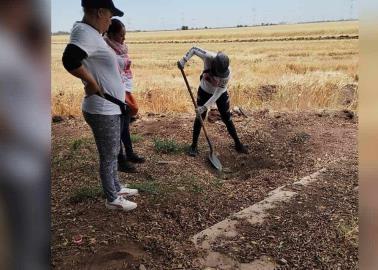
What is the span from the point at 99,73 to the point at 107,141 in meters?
0.47

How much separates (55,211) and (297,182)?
219 cm

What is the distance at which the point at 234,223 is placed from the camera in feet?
11.1

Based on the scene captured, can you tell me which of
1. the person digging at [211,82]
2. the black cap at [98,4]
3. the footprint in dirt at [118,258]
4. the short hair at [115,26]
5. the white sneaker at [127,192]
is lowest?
the footprint in dirt at [118,258]

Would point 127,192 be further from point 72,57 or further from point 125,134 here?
point 72,57

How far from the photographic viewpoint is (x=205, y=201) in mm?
3863

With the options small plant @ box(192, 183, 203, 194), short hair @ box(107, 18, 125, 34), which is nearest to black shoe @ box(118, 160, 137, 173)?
small plant @ box(192, 183, 203, 194)

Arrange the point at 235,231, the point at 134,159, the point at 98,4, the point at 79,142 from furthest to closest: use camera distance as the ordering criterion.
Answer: the point at 79,142
the point at 134,159
the point at 235,231
the point at 98,4

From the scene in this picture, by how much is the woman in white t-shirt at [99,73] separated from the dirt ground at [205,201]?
413 millimetres

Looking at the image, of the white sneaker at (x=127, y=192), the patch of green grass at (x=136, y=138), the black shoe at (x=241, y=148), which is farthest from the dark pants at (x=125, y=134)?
the black shoe at (x=241, y=148)

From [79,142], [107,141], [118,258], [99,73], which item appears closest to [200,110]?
[79,142]

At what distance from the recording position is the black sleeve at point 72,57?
266 cm

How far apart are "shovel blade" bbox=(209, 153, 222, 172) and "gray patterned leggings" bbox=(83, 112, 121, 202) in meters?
2.02

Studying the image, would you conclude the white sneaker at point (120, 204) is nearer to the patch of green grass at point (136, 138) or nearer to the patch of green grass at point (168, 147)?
the patch of green grass at point (168, 147)

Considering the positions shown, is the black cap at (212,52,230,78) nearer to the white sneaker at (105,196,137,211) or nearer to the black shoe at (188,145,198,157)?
the black shoe at (188,145,198,157)
